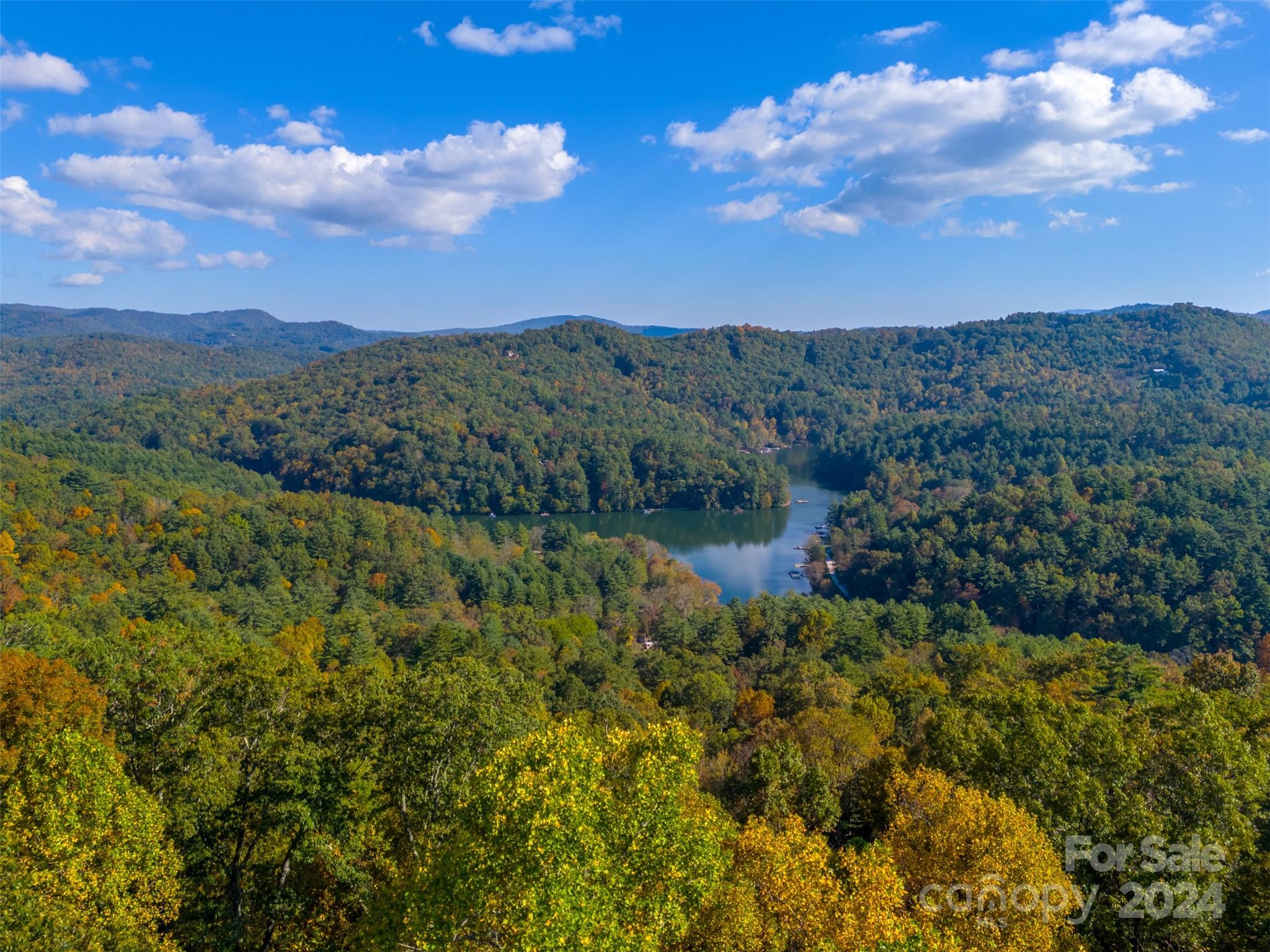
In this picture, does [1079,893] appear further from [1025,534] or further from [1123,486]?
[1123,486]

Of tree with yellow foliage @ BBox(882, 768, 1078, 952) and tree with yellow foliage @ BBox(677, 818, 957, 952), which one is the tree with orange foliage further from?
tree with yellow foliage @ BBox(882, 768, 1078, 952)

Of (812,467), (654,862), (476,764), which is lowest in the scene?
(812,467)

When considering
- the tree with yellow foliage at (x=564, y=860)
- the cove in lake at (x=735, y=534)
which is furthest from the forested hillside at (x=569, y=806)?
the cove in lake at (x=735, y=534)

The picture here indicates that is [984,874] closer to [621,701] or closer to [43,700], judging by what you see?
[43,700]

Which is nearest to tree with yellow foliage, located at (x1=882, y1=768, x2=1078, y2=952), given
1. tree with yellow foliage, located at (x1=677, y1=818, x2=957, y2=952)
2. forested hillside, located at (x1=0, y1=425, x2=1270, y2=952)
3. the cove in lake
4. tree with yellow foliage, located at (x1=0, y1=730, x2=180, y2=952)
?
forested hillside, located at (x1=0, y1=425, x2=1270, y2=952)

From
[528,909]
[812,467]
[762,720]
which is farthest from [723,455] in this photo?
[528,909]

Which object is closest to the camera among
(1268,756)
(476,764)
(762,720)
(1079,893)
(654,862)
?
(654,862)

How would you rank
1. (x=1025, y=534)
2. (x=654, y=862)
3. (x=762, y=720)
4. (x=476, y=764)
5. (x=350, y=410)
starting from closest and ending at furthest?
(x=654, y=862) → (x=476, y=764) → (x=762, y=720) → (x=1025, y=534) → (x=350, y=410)
